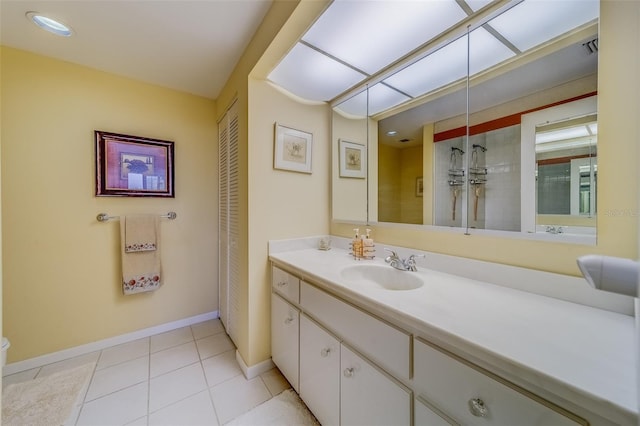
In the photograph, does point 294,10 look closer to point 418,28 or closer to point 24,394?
point 418,28

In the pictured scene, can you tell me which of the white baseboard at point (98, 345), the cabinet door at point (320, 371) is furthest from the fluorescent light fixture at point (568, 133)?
the white baseboard at point (98, 345)

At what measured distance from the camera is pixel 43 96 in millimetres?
1726

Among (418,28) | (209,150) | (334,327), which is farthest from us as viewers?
(209,150)

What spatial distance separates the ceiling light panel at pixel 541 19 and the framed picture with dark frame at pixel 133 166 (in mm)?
2527

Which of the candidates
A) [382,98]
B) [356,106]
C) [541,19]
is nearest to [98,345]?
[356,106]

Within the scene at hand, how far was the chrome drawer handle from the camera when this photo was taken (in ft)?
1.91

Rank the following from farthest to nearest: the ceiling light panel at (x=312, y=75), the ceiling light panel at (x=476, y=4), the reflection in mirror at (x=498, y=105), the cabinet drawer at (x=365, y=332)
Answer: the ceiling light panel at (x=312, y=75)
the ceiling light panel at (x=476, y=4)
the reflection in mirror at (x=498, y=105)
the cabinet drawer at (x=365, y=332)

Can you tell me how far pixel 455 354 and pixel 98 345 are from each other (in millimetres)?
2652

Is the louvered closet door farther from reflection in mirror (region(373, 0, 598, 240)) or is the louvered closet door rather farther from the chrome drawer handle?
the chrome drawer handle

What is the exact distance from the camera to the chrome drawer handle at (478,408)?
0.58 meters

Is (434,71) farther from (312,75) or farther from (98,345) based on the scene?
(98,345)

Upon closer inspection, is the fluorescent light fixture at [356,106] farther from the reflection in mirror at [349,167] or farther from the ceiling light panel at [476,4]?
the ceiling light panel at [476,4]

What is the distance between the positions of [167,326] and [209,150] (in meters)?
1.77

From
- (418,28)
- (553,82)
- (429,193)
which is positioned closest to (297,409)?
(429,193)
